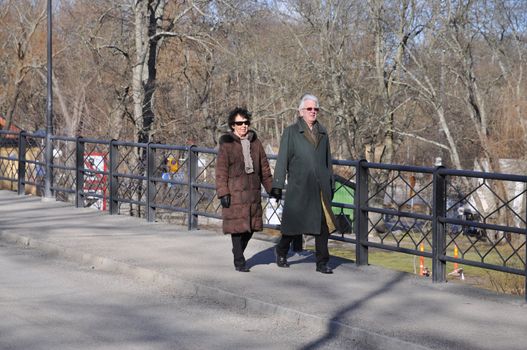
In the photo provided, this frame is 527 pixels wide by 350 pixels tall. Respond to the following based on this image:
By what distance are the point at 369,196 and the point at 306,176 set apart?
4.77 feet

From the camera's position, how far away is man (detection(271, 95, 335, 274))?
10.2 metres

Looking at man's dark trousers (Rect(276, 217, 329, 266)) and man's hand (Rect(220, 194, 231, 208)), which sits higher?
man's hand (Rect(220, 194, 231, 208))

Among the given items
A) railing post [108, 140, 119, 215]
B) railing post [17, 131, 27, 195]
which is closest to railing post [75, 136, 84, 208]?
railing post [108, 140, 119, 215]

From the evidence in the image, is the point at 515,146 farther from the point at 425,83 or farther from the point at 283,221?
the point at 283,221

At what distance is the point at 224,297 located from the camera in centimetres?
933

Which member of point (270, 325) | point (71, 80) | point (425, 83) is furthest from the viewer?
point (71, 80)

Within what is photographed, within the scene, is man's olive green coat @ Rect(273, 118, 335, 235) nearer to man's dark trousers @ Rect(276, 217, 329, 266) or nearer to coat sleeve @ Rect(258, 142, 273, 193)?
man's dark trousers @ Rect(276, 217, 329, 266)

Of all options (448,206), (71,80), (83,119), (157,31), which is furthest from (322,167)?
(71,80)

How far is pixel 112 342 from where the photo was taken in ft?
24.8

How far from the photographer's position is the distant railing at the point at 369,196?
9969mm

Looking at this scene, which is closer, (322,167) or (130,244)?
(322,167)

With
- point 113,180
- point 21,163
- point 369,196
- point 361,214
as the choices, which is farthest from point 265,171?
point 21,163

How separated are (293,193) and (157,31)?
20758 millimetres

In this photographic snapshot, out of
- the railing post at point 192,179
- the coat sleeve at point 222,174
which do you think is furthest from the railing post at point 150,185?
the coat sleeve at point 222,174
